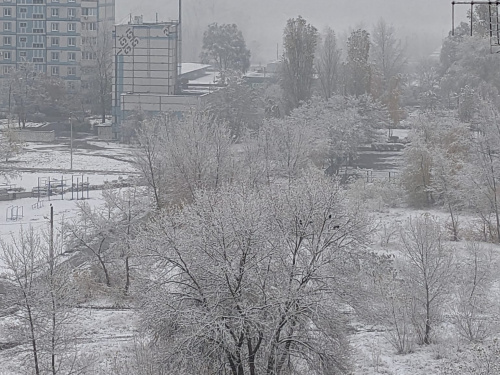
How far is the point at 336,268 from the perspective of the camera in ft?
33.3

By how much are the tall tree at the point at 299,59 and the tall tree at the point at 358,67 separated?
5.16ft

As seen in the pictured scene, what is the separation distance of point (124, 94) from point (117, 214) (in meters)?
19.1

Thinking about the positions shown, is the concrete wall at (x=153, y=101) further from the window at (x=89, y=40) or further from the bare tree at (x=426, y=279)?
the bare tree at (x=426, y=279)

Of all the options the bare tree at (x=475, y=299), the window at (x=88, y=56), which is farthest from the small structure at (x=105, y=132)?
the bare tree at (x=475, y=299)

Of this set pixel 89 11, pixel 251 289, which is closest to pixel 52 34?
pixel 89 11

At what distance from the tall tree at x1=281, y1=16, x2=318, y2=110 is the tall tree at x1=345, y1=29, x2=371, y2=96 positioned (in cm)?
157

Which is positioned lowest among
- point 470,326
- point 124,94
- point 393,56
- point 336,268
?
point 470,326

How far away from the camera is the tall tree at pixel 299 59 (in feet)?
109

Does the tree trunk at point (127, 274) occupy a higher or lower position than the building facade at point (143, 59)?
lower

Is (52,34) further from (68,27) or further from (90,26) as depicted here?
(90,26)

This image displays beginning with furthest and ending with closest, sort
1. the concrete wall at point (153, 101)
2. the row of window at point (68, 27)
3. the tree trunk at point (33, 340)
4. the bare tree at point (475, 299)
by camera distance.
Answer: the row of window at point (68, 27), the concrete wall at point (153, 101), the bare tree at point (475, 299), the tree trunk at point (33, 340)

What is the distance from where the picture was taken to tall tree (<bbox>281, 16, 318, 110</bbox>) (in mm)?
33188

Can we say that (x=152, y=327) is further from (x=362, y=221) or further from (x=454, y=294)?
(x=454, y=294)

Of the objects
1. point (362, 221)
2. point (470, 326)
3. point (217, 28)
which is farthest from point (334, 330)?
point (217, 28)
